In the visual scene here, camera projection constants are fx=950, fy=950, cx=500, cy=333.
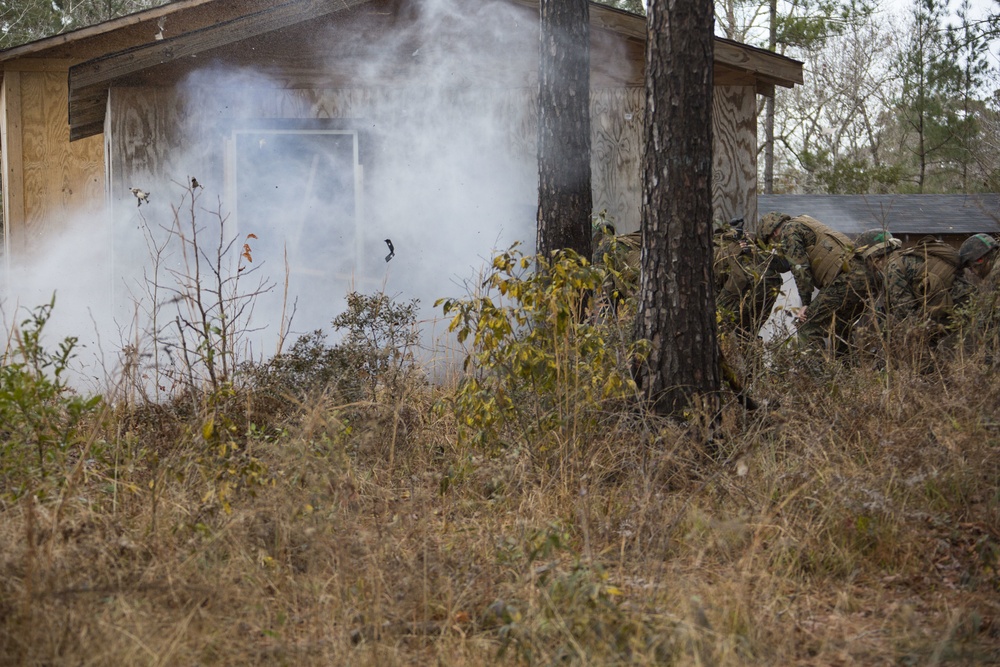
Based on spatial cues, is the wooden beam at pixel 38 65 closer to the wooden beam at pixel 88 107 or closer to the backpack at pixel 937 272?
the wooden beam at pixel 88 107

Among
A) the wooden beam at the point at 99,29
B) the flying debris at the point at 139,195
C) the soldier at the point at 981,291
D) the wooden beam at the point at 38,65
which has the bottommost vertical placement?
the soldier at the point at 981,291

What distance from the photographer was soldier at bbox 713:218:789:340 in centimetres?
675

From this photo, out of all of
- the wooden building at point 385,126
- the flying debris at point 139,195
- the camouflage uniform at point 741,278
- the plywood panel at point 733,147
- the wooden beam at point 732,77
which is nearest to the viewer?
the camouflage uniform at point 741,278

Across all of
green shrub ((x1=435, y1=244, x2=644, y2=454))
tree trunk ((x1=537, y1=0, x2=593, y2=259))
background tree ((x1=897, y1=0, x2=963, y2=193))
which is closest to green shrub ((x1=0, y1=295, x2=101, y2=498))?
green shrub ((x1=435, y1=244, x2=644, y2=454))

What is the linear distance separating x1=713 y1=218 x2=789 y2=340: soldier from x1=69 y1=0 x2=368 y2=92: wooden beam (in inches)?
152

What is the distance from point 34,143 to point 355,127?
3.88 m

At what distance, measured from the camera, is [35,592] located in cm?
312

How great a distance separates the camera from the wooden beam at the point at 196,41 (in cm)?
759

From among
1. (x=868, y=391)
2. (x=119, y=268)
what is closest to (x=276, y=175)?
(x=119, y=268)

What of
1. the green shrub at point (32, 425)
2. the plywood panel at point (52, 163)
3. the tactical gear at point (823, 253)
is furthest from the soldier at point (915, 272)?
the plywood panel at point (52, 163)

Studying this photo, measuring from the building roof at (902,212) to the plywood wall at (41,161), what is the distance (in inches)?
364

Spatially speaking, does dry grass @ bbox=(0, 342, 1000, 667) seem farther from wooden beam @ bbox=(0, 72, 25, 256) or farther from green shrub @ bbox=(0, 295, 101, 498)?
wooden beam @ bbox=(0, 72, 25, 256)

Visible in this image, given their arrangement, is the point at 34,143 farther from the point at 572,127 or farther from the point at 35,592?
the point at 35,592

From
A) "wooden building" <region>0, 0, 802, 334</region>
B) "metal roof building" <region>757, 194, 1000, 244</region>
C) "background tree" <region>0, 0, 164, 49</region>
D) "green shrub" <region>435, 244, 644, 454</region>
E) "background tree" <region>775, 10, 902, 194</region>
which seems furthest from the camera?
"background tree" <region>775, 10, 902, 194</region>
